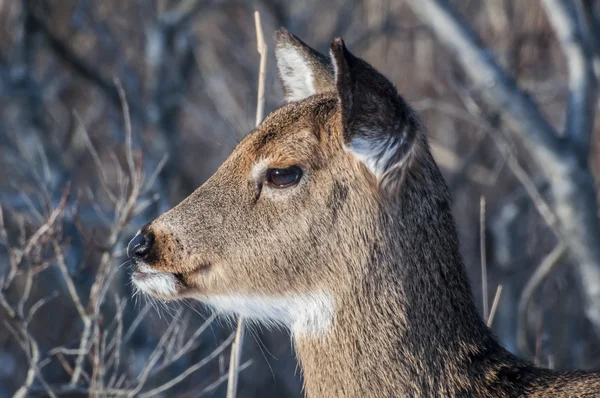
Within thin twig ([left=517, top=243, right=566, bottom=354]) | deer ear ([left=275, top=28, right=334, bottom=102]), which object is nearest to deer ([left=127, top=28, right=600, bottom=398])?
deer ear ([left=275, top=28, right=334, bottom=102])

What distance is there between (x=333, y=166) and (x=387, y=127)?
13.0 inches

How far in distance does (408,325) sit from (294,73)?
1.46 meters

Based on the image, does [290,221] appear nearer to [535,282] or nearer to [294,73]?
[294,73]

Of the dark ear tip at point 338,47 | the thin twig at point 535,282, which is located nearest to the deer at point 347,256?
the dark ear tip at point 338,47

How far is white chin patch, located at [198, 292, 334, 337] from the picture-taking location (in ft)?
12.1

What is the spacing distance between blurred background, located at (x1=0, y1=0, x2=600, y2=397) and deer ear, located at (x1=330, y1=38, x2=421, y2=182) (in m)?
1.13

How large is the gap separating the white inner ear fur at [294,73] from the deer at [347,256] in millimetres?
526

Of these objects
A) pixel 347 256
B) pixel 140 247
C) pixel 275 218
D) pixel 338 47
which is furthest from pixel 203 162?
pixel 338 47

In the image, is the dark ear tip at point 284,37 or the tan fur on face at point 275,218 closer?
the tan fur on face at point 275,218

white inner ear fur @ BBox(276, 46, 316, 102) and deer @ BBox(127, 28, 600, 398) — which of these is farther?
white inner ear fur @ BBox(276, 46, 316, 102)

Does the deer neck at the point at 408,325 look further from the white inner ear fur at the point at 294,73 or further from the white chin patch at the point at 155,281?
the white inner ear fur at the point at 294,73

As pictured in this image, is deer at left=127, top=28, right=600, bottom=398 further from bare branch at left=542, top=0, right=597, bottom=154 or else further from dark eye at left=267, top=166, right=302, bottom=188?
bare branch at left=542, top=0, right=597, bottom=154

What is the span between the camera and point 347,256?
12.0 feet

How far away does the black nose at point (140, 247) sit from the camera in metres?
3.81
